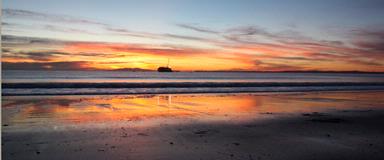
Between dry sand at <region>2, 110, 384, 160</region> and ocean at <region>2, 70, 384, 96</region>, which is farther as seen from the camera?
ocean at <region>2, 70, 384, 96</region>

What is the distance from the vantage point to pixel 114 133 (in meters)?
6.66

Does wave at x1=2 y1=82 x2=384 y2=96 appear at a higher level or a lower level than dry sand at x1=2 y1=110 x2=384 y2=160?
lower

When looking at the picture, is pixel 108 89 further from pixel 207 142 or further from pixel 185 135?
pixel 207 142

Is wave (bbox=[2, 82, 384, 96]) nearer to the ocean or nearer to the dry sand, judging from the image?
the ocean

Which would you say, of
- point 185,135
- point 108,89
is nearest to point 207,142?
point 185,135

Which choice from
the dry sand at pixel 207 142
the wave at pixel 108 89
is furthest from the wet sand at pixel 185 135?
the wave at pixel 108 89

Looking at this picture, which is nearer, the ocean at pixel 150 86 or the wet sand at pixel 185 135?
the wet sand at pixel 185 135

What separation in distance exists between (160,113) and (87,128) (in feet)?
9.64

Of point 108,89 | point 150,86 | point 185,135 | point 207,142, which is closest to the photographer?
point 207,142

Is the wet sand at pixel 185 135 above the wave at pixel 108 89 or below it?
above

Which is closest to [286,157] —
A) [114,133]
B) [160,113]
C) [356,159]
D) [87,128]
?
[356,159]

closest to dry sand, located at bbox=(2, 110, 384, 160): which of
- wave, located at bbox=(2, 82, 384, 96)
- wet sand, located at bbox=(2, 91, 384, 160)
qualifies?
wet sand, located at bbox=(2, 91, 384, 160)

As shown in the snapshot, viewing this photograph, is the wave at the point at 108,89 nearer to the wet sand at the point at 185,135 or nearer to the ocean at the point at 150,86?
the ocean at the point at 150,86

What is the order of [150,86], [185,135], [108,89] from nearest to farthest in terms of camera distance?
[185,135], [108,89], [150,86]
